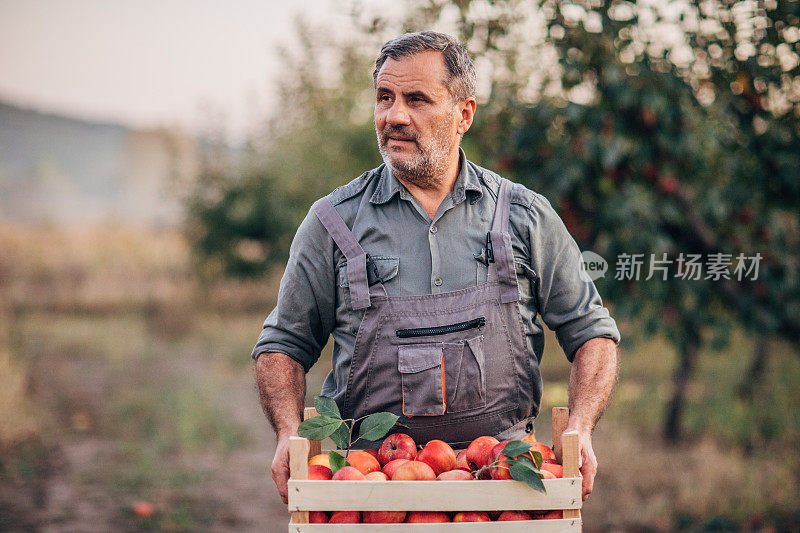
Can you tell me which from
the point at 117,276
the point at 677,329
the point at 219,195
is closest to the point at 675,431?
the point at 677,329

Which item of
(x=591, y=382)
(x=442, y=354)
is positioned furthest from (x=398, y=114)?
(x=591, y=382)

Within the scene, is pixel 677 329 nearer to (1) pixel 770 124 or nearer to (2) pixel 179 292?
(1) pixel 770 124

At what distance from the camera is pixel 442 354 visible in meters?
1.97

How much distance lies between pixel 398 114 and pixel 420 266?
1.39 feet

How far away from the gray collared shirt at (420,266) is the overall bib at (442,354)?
0.15 ft

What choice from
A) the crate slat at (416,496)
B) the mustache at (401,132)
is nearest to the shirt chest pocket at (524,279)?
the mustache at (401,132)

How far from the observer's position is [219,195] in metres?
11.6

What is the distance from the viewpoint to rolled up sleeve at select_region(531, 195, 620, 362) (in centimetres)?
213

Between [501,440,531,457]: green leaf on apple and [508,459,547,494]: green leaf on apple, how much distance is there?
0.08 ft

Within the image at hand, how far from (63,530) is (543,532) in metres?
3.89

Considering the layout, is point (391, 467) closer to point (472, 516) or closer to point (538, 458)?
point (472, 516)

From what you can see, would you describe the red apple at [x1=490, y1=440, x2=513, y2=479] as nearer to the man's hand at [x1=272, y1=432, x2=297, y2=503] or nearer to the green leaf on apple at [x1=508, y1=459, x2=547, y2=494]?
the green leaf on apple at [x1=508, y1=459, x2=547, y2=494]

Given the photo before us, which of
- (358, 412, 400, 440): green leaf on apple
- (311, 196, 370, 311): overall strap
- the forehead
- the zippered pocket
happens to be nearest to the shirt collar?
(311, 196, 370, 311): overall strap

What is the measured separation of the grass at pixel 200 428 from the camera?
495cm
